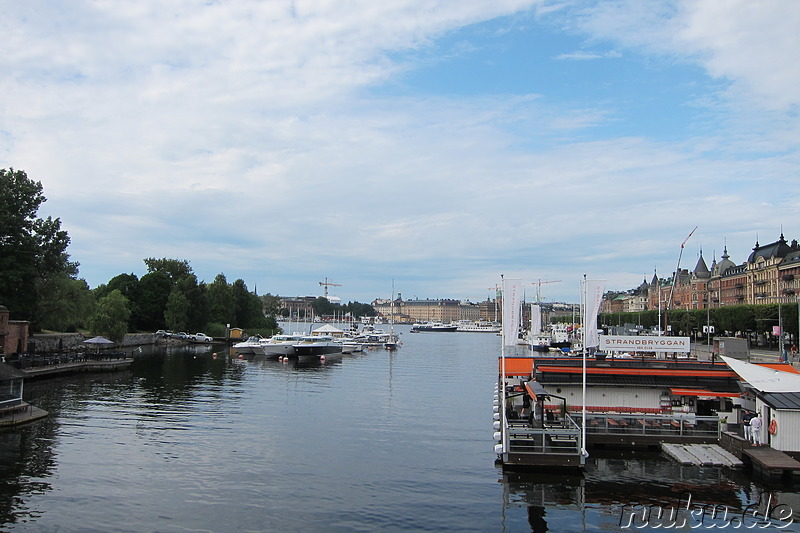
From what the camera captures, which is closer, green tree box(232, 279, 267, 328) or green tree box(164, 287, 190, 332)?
green tree box(164, 287, 190, 332)

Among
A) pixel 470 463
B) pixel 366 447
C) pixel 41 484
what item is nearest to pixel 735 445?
pixel 470 463

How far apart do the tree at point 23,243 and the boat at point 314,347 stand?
39.0m

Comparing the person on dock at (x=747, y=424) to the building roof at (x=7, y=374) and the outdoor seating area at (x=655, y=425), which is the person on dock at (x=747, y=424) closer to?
the outdoor seating area at (x=655, y=425)

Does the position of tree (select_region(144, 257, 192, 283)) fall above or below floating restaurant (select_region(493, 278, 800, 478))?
above

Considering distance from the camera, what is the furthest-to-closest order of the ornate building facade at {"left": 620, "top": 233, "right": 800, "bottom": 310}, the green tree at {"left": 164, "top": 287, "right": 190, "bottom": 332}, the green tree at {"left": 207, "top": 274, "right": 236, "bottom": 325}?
the green tree at {"left": 207, "top": 274, "right": 236, "bottom": 325}, the green tree at {"left": 164, "top": 287, "right": 190, "bottom": 332}, the ornate building facade at {"left": 620, "top": 233, "right": 800, "bottom": 310}

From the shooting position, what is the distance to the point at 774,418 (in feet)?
94.5

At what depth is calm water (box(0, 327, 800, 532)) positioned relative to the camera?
2258 centimetres

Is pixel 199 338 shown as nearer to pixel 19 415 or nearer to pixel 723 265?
pixel 19 415

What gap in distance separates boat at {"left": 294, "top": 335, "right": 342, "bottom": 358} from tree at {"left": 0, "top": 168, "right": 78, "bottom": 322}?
3900 centimetres

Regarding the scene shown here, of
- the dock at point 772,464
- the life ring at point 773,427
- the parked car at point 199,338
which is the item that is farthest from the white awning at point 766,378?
the parked car at point 199,338

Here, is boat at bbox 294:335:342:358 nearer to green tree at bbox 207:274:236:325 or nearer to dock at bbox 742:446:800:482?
green tree at bbox 207:274:236:325

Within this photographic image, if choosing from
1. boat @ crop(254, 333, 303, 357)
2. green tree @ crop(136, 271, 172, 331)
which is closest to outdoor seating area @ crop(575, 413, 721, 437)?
boat @ crop(254, 333, 303, 357)

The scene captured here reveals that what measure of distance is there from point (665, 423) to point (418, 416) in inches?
713

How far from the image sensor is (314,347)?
4067 inches
